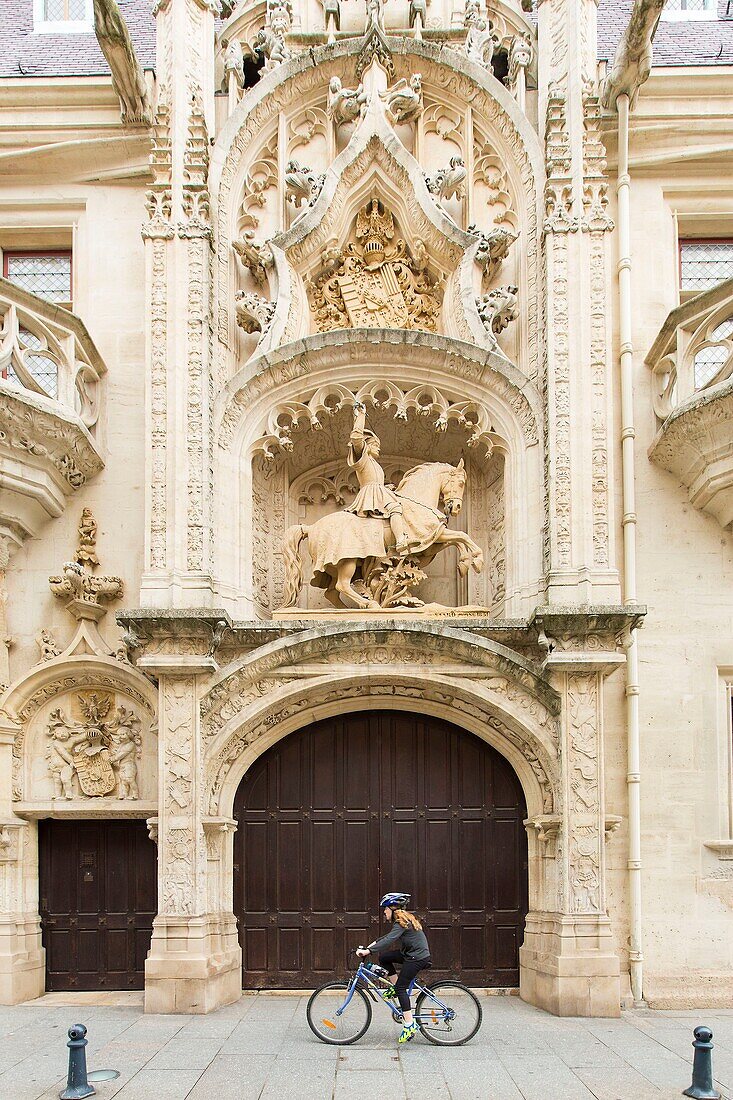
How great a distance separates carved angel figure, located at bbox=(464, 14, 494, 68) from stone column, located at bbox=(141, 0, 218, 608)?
320cm

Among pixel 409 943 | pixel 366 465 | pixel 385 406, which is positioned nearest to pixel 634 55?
pixel 385 406

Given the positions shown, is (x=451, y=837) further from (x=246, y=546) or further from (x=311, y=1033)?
(x=246, y=546)

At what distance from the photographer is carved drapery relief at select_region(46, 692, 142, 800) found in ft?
36.4

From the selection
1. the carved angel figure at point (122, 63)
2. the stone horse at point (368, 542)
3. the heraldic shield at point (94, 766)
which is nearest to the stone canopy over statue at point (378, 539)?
the stone horse at point (368, 542)

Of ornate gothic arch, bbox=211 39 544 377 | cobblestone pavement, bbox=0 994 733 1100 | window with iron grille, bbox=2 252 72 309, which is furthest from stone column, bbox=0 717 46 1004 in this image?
ornate gothic arch, bbox=211 39 544 377

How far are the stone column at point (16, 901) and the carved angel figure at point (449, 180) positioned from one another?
7.90 m

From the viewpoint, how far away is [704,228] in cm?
1255

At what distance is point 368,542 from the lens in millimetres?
11266

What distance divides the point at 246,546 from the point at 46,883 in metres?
4.37

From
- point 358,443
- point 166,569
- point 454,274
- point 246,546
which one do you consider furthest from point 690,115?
point 166,569

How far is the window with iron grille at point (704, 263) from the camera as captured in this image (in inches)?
497

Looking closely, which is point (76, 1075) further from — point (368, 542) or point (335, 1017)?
point (368, 542)

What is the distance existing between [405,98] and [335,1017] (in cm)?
1007

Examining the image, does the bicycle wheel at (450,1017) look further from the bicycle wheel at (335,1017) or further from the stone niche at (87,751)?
the stone niche at (87,751)
